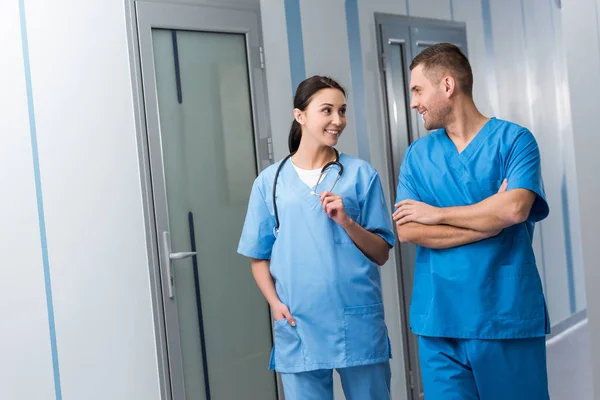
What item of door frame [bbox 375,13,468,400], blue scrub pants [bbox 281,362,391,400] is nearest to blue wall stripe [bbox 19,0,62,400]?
blue scrub pants [bbox 281,362,391,400]

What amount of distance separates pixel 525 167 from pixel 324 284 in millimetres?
651

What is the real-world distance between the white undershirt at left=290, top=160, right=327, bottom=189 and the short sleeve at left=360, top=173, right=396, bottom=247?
0.15 metres

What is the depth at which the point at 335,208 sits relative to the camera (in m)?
2.04

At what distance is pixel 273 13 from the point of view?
117 inches

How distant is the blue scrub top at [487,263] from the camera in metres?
1.87

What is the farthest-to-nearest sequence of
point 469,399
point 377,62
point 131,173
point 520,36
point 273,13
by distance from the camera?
point 520,36 < point 377,62 < point 273,13 < point 131,173 < point 469,399

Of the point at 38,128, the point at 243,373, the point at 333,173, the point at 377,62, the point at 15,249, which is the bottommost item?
the point at 243,373

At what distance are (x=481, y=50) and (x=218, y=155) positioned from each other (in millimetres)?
2110

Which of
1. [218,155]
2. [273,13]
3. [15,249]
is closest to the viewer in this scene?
[15,249]

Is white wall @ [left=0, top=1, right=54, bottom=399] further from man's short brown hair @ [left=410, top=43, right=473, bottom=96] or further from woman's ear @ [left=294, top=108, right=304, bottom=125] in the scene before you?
man's short brown hair @ [left=410, top=43, right=473, bottom=96]

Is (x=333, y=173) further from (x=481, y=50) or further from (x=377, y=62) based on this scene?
(x=481, y=50)

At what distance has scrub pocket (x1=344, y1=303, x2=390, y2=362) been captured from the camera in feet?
6.95

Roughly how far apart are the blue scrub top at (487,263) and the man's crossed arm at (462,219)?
35 millimetres

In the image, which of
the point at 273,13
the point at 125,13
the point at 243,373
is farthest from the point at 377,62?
the point at 243,373
